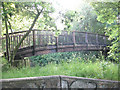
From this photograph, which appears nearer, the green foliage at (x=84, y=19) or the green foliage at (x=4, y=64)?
the green foliage at (x=4, y=64)

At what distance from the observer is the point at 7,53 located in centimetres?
292

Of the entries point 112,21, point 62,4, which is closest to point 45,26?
point 62,4

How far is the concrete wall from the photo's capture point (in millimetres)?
1750

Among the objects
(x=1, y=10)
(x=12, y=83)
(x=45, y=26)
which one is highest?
(x=1, y=10)

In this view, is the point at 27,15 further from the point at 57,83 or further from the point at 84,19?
the point at 57,83

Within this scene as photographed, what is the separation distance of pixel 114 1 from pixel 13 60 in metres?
2.56

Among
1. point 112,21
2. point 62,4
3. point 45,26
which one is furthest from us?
point 45,26

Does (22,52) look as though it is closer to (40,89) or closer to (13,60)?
(13,60)

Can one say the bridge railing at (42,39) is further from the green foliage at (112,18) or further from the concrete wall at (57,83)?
the concrete wall at (57,83)

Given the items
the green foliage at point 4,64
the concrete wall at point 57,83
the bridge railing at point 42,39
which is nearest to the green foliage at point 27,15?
the bridge railing at point 42,39

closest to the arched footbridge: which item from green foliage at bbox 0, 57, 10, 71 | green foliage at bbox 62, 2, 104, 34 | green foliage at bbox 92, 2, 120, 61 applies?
green foliage at bbox 62, 2, 104, 34

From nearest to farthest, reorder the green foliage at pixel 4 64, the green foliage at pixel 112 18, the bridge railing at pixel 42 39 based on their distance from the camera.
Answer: the green foliage at pixel 112 18, the green foliage at pixel 4 64, the bridge railing at pixel 42 39

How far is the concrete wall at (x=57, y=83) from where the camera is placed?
1750 millimetres

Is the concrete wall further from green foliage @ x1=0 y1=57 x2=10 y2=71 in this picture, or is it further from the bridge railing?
the bridge railing
